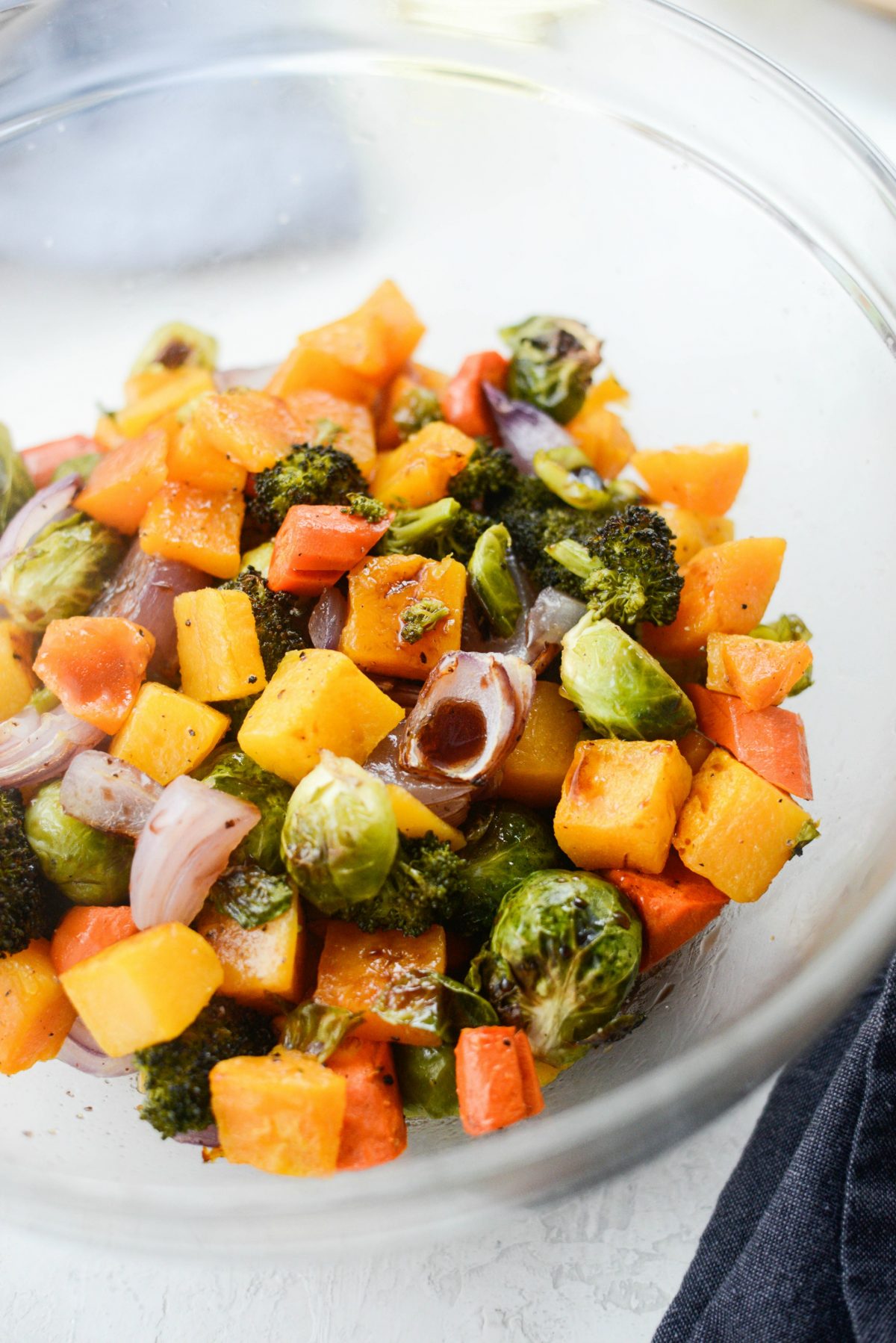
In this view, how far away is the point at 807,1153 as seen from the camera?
7.95ft

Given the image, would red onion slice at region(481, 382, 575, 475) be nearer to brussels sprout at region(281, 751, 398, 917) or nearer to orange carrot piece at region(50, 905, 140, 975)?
brussels sprout at region(281, 751, 398, 917)

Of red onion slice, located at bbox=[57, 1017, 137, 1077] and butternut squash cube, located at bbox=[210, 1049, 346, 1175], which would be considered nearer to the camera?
butternut squash cube, located at bbox=[210, 1049, 346, 1175]

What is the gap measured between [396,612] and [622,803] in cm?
64

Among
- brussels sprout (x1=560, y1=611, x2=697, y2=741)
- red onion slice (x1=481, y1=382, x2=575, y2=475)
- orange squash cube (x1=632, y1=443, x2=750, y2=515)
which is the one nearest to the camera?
brussels sprout (x1=560, y1=611, x2=697, y2=741)

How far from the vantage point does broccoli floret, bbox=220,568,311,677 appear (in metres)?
2.43

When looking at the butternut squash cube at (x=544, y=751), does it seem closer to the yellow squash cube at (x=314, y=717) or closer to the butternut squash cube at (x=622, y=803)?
the butternut squash cube at (x=622, y=803)

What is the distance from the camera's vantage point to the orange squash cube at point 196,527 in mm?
2598

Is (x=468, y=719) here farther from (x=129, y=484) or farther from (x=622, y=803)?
(x=129, y=484)

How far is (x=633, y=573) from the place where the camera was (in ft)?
8.03

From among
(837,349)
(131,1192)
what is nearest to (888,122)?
(837,349)

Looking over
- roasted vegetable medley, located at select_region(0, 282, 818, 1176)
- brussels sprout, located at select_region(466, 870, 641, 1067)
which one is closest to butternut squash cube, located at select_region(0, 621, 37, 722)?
roasted vegetable medley, located at select_region(0, 282, 818, 1176)

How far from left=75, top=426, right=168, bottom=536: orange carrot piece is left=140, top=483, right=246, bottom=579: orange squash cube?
4 centimetres

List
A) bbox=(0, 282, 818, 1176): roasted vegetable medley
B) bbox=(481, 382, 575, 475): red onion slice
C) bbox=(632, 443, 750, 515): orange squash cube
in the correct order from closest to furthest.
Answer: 1. bbox=(0, 282, 818, 1176): roasted vegetable medley
2. bbox=(632, 443, 750, 515): orange squash cube
3. bbox=(481, 382, 575, 475): red onion slice

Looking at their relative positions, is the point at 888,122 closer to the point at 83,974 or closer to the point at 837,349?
the point at 837,349
